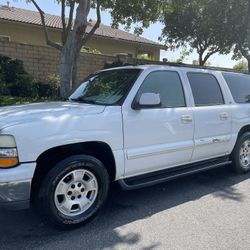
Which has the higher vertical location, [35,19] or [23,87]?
[35,19]

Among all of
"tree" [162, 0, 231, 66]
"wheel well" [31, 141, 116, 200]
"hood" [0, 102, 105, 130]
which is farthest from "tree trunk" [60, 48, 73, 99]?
"tree" [162, 0, 231, 66]

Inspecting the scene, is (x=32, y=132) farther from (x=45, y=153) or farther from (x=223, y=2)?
(x=223, y=2)

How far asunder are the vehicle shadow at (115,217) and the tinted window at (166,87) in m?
1.32

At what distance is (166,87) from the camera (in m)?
4.73

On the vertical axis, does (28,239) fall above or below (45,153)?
below

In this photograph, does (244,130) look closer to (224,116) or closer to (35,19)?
(224,116)

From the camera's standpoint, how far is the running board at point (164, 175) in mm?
4250

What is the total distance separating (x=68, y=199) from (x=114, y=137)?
0.88m

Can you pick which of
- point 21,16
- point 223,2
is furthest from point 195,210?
point 21,16

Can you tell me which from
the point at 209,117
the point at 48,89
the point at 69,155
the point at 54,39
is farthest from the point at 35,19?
the point at 69,155

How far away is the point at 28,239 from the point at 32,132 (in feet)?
3.72

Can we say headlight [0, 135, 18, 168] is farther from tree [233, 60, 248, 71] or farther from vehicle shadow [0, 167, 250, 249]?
tree [233, 60, 248, 71]


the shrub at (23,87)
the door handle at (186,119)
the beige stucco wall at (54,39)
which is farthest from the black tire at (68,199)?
the beige stucco wall at (54,39)

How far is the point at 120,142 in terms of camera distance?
4.05 m
